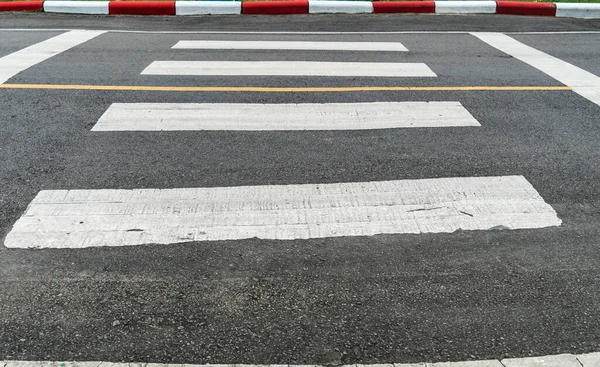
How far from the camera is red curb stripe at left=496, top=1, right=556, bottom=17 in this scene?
12477 mm

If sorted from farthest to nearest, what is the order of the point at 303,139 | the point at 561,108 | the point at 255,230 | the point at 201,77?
the point at 201,77, the point at 561,108, the point at 303,139, the point at 255,230

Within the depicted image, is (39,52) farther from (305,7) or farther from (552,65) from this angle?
(552,65)

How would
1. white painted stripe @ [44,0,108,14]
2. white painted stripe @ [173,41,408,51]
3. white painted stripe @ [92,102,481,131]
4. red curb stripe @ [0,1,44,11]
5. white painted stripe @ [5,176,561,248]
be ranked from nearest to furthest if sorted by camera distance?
1. white painted stripe @ [5,176,561,248]
2. white painted stripe @ [92,102,481,131]
3. white painted stripe @ [173,41,408,51]
4. white painted stripe @ [44,0,108,14]
5. red curb stripe @ [0,1,44,11]

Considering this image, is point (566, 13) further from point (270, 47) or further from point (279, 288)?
point (279, 288)

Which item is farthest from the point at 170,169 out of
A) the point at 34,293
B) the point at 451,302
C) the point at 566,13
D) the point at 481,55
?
the point at 566,13

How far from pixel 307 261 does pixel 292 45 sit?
19.9ft

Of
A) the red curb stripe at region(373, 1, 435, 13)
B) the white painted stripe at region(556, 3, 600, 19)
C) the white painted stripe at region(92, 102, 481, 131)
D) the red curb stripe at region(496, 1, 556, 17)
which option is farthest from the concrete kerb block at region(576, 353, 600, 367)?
the white painted stripe at region(556, 3, 600, 19)

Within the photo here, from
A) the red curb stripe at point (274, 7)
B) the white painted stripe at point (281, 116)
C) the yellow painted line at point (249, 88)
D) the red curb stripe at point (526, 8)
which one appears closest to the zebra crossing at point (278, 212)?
the white painted stripe at point (281, 116)

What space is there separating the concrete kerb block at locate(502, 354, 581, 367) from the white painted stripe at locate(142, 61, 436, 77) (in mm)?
5044

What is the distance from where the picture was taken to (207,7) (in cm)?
1198

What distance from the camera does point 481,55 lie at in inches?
346

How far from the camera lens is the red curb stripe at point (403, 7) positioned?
12.3 m

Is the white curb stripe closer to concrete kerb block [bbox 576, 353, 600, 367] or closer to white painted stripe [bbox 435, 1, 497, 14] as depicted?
white painted stripe [bbox 435, 1, 497, 14]

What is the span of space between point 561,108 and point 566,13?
22.9 ft
